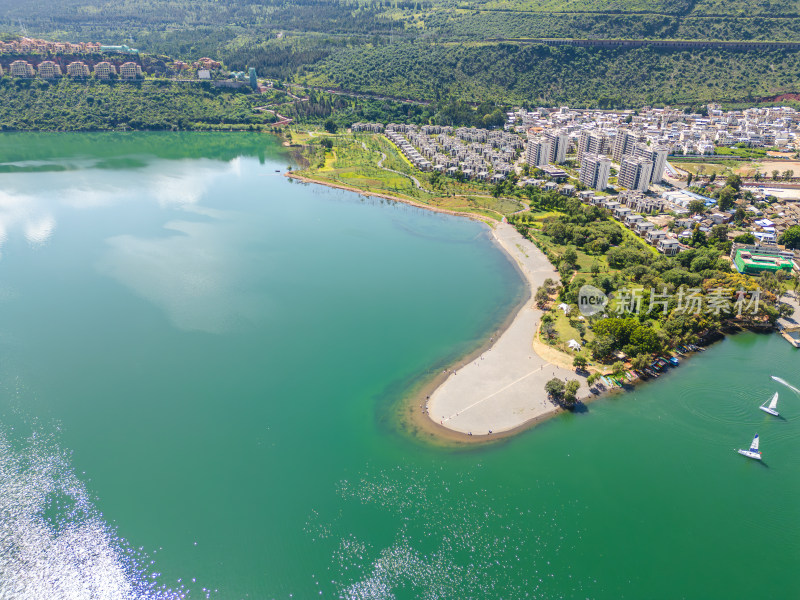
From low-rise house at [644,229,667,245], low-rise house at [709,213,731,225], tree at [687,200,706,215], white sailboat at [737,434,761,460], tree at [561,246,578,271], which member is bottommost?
white sailboat at [737,434,761,460]

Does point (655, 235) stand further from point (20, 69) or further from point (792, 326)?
point (20, 69)

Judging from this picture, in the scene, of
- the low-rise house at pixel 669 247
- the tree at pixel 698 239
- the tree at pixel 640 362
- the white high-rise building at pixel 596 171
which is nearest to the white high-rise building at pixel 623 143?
the white high-rise building at pixel 596 171

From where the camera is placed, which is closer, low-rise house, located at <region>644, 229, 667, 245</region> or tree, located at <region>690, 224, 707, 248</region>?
tree, located at <region>690, 224, 707, 248</region>

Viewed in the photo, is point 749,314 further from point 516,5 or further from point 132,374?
point 516,5

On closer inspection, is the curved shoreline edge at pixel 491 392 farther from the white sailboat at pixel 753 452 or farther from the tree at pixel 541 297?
the white sailboat at pixel 753 452

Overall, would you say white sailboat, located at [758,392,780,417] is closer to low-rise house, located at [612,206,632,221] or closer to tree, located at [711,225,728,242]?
tree, located at [711,225,728,242]

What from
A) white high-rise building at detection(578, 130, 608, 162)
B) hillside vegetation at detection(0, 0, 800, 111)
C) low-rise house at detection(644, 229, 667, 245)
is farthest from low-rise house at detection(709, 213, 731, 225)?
hillside vegetation at detection(0, 0, 800, 111)
